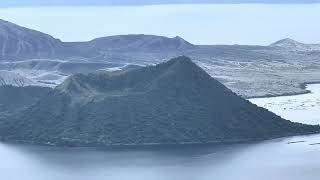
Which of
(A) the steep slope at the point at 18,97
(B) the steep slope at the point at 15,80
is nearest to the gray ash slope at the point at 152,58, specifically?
(B) the steep slope at the point at 15,80

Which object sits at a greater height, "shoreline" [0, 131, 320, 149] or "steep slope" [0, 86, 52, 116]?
"steep slope" [0, 86, 52, 116]

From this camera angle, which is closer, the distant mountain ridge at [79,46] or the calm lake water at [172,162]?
the calm lake water at [172,162]

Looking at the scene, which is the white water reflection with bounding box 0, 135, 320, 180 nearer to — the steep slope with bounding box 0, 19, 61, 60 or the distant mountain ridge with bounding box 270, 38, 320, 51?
the steep slope with bounding box 0, 19, 61, 60

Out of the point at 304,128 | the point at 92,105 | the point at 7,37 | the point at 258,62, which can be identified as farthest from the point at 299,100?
the point at 7,37

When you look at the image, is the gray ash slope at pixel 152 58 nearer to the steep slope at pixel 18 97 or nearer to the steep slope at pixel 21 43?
the steep slope at pixel 21 43

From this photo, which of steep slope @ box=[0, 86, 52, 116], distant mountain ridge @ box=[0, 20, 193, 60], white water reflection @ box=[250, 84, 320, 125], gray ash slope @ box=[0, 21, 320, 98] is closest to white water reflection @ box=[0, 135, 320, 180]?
white water reflection @ box=[250, 84, 320, 125]

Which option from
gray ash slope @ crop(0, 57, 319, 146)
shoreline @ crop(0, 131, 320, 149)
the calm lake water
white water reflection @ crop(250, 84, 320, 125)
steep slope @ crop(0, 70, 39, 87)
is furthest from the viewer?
steep slope @ crop(0, 70, 39, 87)
